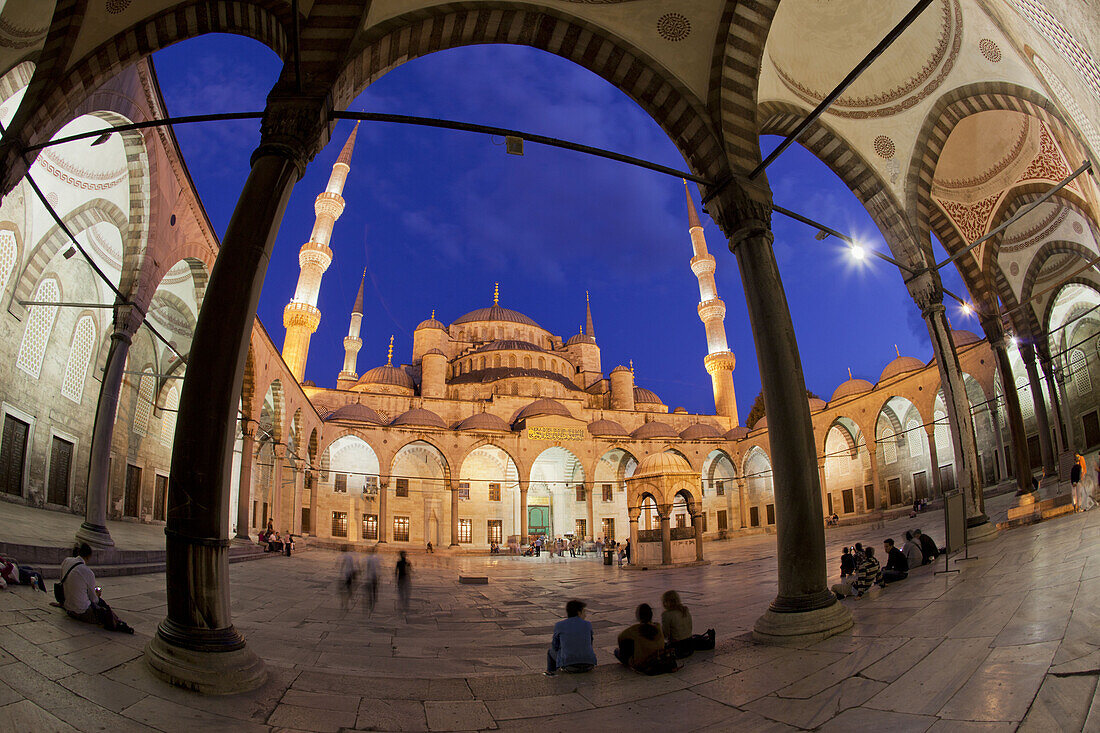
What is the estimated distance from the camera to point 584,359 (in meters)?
37.2

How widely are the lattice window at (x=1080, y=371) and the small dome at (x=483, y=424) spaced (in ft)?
62.6

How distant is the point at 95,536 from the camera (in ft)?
23.3

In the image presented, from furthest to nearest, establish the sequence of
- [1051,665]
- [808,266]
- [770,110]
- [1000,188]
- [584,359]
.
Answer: [808,266]
[584,359]
[1000,188]
[770,110]
[1051,665]

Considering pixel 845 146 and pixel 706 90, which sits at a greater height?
pixel 845 146

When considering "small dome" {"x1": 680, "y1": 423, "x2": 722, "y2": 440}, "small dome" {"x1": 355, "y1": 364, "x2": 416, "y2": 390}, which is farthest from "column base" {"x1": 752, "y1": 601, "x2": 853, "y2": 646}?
"small dome" {"x1": 355, "y1": 364, "x2": 416, "y2": 390}

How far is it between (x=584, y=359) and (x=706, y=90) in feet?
104

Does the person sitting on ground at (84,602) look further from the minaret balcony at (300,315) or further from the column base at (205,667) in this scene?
the minaret balcony at (300,315)

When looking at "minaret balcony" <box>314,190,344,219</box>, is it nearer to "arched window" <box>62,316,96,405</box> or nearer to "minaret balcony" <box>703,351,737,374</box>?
"arched window" <box>62,316,96,405</box>

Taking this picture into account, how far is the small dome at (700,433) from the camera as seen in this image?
26.8 meters

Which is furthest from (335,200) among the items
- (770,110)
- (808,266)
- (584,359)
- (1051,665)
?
(808,266)

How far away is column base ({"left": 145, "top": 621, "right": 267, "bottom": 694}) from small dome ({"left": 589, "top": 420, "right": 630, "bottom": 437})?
23119mm

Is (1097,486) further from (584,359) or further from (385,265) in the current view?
(385,265)

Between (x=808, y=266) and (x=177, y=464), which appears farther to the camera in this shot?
(x=808, y=266)

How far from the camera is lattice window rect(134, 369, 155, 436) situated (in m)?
13.9
